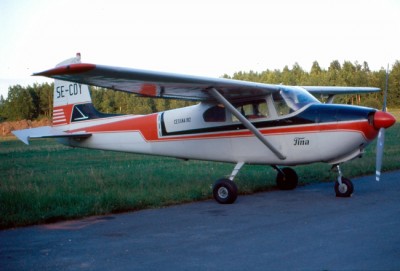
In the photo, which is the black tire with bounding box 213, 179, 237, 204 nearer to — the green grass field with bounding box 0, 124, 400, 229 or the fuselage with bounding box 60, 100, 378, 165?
the green grass field with bounding box 0, 124, 400, 229

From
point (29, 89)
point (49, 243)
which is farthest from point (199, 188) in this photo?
point (29, 89)

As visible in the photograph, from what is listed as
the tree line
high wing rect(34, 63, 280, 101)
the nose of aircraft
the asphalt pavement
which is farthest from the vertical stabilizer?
the tree line

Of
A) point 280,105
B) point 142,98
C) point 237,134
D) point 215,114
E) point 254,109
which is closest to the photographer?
point 280,105

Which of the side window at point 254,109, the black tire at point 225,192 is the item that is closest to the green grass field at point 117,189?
the black tire at point 225,192

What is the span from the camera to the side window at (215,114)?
10.8 metres

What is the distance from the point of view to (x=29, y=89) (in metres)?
105

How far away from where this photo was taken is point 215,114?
35.7 feet

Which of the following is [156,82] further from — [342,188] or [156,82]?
[342,188]

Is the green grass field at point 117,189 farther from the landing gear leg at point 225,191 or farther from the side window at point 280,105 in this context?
the side window at point 280,105

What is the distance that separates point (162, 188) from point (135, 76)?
3459 mm

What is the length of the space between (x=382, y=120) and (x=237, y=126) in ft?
9.94

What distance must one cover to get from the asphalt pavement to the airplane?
1.02 meters

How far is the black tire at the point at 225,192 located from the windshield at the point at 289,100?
1.89 metres

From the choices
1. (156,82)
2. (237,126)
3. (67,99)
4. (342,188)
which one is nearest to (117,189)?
(156,82)
